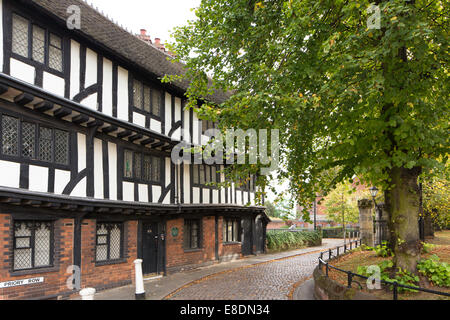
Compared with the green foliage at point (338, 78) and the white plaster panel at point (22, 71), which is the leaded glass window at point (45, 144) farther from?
the green foliage at point (338, 78)

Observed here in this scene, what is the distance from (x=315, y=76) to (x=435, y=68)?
2665 millimetres

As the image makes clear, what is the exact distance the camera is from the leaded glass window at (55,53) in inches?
422

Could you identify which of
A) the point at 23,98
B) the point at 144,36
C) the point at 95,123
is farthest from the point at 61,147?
the point at 144,36

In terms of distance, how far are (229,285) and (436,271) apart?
7171 millimetres

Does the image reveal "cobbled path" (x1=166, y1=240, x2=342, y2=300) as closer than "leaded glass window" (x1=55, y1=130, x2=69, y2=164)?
No

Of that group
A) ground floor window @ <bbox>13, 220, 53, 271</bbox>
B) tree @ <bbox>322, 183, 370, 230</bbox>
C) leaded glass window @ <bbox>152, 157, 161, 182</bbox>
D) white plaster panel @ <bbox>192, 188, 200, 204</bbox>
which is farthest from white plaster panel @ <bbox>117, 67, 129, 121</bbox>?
tree @ <bbox>322, 183, 370, 230</bbox>

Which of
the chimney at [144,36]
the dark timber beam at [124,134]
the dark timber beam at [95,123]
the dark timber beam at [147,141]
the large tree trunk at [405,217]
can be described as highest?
the chimney at [144,36]

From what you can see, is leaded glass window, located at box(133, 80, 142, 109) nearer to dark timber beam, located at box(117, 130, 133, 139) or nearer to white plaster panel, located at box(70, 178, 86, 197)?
dark timber beam, located at box(117, 130, 133, 139)

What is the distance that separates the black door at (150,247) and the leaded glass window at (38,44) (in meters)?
7.71

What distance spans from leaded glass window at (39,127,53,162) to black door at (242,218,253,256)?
15.0 m

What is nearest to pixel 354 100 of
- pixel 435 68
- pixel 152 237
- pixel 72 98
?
pixel 435 68

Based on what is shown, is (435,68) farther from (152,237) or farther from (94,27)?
(152,237)

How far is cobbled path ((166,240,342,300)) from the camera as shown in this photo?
37.3 ft

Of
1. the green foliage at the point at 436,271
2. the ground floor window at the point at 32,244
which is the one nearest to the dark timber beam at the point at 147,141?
the ground floor window at the point at 32,244
